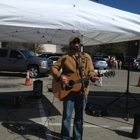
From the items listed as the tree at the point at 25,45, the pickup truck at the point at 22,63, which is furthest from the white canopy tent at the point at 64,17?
the tree at the point at 25,45

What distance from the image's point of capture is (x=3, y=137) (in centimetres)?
420

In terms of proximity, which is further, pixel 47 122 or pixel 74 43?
pixel 47 122

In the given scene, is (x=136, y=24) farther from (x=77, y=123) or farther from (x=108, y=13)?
(x=77, y=123)

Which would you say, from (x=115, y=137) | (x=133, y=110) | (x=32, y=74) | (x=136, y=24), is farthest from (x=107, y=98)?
(x=32, y=74)

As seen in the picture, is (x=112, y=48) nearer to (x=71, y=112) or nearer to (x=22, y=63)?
(x=22, y=63)

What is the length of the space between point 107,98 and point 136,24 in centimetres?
445

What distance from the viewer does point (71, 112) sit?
3.67 meters

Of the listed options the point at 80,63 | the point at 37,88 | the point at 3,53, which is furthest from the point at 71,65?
the point at 3,53

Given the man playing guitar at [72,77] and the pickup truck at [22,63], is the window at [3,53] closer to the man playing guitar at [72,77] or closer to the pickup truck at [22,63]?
the pickup truck at [22,63]

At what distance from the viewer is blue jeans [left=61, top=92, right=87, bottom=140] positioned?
3.63 meters

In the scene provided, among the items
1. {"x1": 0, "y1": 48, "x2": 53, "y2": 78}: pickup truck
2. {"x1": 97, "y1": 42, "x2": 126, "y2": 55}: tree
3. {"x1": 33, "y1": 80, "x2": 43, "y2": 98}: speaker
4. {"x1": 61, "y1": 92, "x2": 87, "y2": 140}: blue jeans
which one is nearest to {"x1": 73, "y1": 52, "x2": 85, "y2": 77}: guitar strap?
{"x1": 61, "y1": 92, "x2": 87, "y2": 140}: blue jeans

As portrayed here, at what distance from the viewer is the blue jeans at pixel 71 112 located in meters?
3.63

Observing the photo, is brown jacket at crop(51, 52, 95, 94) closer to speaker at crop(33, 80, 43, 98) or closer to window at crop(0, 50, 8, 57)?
speaker at crop(33, 80, 43, 98)

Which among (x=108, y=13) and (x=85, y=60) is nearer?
(x=85, y=60)
